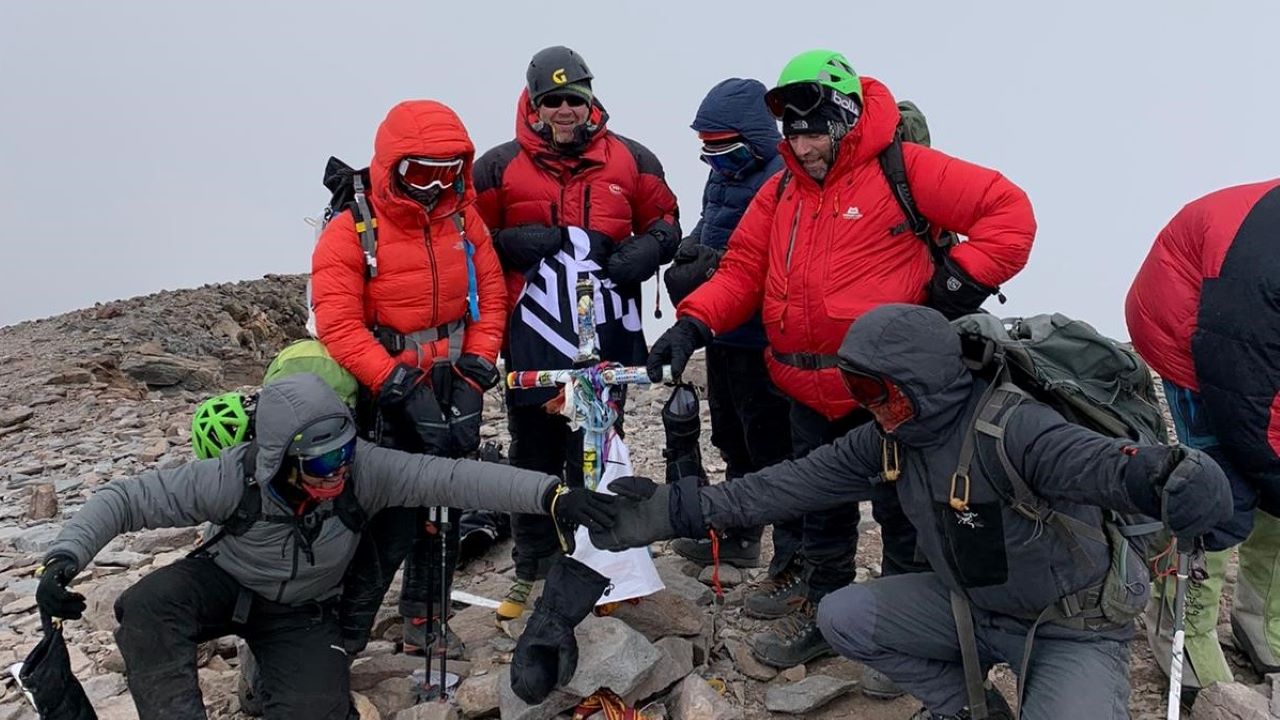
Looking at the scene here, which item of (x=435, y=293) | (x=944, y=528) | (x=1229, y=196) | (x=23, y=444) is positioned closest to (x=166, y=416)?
(x=23, y=444)

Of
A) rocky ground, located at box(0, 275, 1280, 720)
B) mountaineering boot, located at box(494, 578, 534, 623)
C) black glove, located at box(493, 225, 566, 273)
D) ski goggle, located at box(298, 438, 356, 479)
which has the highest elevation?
black glove, located at box(493, 225, 566, 273)

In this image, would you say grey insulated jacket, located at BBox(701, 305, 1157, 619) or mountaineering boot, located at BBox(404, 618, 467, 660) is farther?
mountaineering boot, located at BBox(404, 618, 467, 660)

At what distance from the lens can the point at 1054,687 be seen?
13.2 ft

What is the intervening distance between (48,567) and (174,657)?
744 millimetres

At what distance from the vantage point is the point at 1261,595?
529 centimetres

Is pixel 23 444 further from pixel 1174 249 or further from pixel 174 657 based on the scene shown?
pixel 1174 249

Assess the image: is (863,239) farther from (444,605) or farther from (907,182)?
(444,605)

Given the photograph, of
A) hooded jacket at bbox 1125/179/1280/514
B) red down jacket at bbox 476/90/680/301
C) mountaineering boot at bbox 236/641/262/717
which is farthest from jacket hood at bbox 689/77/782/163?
mountaineering boot at bbox 236/641/262/717

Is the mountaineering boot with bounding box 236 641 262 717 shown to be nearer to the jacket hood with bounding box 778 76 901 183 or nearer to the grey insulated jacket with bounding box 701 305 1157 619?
the grey insulated jacket with bounding box 701 305 1157 619

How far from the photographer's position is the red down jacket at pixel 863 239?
4.65m

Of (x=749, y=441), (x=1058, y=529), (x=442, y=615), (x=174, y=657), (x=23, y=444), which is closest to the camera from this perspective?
(x=1058, y=529)

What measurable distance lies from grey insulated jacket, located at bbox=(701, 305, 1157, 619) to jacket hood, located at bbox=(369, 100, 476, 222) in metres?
2.46

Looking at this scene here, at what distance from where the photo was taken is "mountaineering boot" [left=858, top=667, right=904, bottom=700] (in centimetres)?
508

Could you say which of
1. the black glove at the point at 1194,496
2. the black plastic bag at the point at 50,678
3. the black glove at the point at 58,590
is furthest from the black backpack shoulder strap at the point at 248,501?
the black glove at the point at 1194,496
